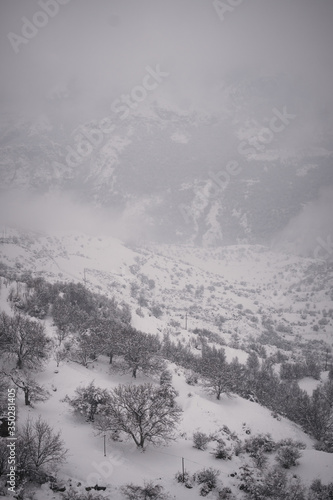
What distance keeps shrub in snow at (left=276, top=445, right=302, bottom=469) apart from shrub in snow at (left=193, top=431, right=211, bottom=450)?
8.52m

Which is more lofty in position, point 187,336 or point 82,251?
point 82,251

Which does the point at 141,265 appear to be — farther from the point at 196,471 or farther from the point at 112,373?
the point at 196,471

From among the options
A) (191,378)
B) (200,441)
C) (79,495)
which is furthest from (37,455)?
(191,378)

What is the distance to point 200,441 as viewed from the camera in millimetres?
33562

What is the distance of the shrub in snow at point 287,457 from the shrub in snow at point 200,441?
8521mm

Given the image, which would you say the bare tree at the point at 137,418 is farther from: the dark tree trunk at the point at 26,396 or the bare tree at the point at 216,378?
the bare tree at the point at 216,378

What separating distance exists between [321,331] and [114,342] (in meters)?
134

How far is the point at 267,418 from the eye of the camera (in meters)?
45.2

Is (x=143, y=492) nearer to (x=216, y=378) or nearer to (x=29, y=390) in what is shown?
(x=29, y=390)

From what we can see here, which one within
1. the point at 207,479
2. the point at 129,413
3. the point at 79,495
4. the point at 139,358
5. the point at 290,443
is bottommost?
the point at 290,443

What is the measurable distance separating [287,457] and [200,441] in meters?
10.3

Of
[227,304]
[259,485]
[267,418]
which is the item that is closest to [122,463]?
[259,485]

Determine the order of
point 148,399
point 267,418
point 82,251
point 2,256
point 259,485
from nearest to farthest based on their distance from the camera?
point 259,485 → point 148,399 → point 267,418 → point 2,256 → point 82,251

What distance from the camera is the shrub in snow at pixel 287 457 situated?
104 feet
